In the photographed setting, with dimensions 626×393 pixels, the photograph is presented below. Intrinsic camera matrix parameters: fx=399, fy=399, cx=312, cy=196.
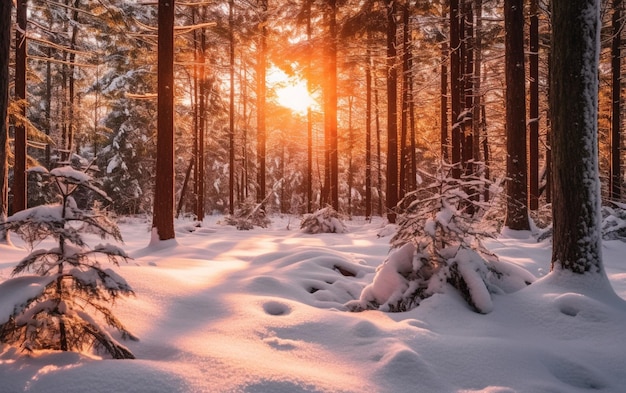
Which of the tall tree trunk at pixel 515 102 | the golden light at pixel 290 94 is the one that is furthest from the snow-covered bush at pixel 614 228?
the golden light at pixel 290 94

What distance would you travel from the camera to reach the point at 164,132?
27.3 ft

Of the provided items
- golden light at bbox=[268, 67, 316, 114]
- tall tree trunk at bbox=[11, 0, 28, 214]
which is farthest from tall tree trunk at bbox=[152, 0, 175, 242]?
golden light at bbox=[268, 67, 316, 114]

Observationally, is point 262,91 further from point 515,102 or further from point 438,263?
point 438,263

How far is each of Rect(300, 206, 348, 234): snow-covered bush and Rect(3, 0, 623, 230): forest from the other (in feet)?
5.65

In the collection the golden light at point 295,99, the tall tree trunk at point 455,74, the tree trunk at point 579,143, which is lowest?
the tree trunk at point 579,143

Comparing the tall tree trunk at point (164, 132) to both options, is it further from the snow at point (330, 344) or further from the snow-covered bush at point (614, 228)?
the snow-covered bush at point (614, 228)

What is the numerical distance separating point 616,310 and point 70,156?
4848 millimetres

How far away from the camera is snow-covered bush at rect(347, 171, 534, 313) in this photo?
424cm

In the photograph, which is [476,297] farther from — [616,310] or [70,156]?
[70,156]

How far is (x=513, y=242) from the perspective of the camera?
8.54m

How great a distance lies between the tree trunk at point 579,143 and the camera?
14.0 feet

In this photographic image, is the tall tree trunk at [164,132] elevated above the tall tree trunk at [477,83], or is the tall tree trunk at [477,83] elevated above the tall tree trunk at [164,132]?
the tall tree trunk at [477,83]

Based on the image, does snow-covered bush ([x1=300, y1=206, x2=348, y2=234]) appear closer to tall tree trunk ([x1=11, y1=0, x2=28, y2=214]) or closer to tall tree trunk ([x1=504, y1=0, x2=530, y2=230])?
tall tree trunk ([x1=504, y1=0, x2=530, y2=230])

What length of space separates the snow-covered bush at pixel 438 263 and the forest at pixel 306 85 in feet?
1.86
